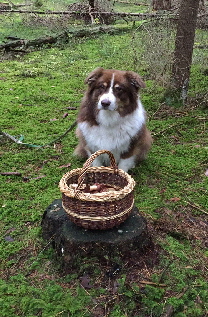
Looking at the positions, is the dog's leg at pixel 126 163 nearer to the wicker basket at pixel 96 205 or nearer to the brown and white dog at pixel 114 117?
the brown and white dog at pixel 114 117

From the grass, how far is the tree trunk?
0.48 m

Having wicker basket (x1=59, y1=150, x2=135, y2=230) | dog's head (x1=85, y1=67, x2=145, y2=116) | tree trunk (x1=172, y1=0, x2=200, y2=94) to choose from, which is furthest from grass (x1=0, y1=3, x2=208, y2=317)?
dog's head (x1=85, y1=67, x2=145, y2=116)

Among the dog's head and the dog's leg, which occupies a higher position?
the dog's head

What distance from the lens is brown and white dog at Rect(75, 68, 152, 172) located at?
357cm

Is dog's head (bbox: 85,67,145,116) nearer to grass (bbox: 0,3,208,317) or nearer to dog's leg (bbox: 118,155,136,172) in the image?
dog's leg (bbox: 118,155,136,172)

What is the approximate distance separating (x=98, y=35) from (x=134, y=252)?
32.4ft

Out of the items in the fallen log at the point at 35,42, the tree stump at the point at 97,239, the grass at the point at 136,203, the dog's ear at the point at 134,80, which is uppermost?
the dog's ear at the point at 134,80

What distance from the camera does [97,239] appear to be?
2488 millimetres

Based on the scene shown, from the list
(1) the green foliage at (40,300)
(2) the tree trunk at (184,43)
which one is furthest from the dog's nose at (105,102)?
(2) the tree trunk at (184,43)

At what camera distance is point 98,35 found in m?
11.2

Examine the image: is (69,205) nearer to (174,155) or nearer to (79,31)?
(174,155)

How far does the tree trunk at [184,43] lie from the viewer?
5.33 metres

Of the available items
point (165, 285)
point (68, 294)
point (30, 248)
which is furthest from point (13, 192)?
point (165, 285)

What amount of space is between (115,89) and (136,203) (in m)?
1.19
